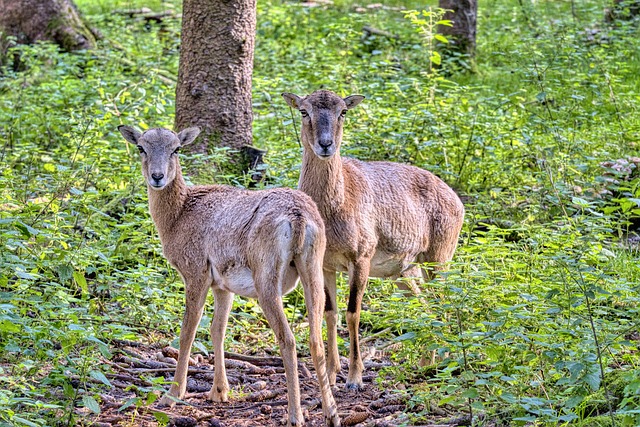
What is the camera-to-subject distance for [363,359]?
331 inches

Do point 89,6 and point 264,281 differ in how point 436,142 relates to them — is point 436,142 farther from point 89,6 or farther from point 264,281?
point 89,6

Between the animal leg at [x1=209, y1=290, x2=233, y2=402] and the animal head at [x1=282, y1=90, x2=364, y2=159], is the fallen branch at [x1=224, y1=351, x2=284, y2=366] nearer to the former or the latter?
the animal leg at [x1=209, y1=290, x2=233, y2=402]

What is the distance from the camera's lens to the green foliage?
630 cm

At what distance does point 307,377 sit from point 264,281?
1604mm

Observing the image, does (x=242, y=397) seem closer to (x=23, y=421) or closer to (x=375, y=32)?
(x=23, y=421)

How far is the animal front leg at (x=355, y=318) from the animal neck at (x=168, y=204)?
1.50m

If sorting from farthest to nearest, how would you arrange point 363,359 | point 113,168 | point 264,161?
point 264,161 < point 113,168 < point 363,359

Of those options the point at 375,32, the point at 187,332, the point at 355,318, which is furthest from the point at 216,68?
the point at 375,32

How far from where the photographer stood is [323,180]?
8070 mm

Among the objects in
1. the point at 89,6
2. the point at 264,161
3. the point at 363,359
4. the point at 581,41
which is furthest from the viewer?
the point at 89,6

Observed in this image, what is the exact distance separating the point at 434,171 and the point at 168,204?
461 cm

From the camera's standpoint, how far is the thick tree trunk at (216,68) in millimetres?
11180

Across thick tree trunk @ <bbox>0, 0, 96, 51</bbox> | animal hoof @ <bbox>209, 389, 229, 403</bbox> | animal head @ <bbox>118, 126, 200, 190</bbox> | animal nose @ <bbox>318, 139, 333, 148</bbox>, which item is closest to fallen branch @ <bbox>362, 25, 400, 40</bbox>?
thick tree trunk @ <bbox>0, 0, 96, 51</bbox>

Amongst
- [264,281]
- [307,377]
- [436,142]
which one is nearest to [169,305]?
[307,377]
